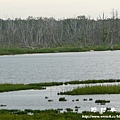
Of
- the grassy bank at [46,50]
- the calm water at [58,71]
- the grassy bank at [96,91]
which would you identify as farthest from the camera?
the grassy bank at [46,50]

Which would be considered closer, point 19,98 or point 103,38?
point 19,98

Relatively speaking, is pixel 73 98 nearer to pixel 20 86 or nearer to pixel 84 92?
pixel 84 92

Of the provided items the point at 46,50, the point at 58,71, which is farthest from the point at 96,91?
the point at 46,50

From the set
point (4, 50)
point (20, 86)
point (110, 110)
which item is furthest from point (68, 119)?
point (4, 50)

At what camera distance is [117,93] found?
47.3 meters

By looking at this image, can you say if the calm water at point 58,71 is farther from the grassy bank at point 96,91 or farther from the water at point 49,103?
the water at point 49,103

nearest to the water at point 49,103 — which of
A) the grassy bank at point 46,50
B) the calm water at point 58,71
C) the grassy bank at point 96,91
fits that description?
the grassy bank at point 96,91

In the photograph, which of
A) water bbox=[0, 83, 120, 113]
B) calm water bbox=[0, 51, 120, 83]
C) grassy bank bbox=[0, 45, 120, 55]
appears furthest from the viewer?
grassy bank bbox=[0, 45, 120, 55]

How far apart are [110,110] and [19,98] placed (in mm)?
15277

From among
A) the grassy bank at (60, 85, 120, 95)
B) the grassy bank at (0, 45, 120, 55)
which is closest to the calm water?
the grassy bank at (60, 85, 120, 95)

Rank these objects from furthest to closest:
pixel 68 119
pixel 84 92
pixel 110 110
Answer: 1. pixel 84 92
2. pixel 110 110
3. pixel 68 119

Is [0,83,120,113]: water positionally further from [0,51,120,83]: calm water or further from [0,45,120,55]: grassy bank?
[0,45,120,55]: grassy bank

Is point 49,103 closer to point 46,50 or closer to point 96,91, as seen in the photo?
point 96,91


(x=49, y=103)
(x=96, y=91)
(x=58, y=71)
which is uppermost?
(x=96, y=91)
